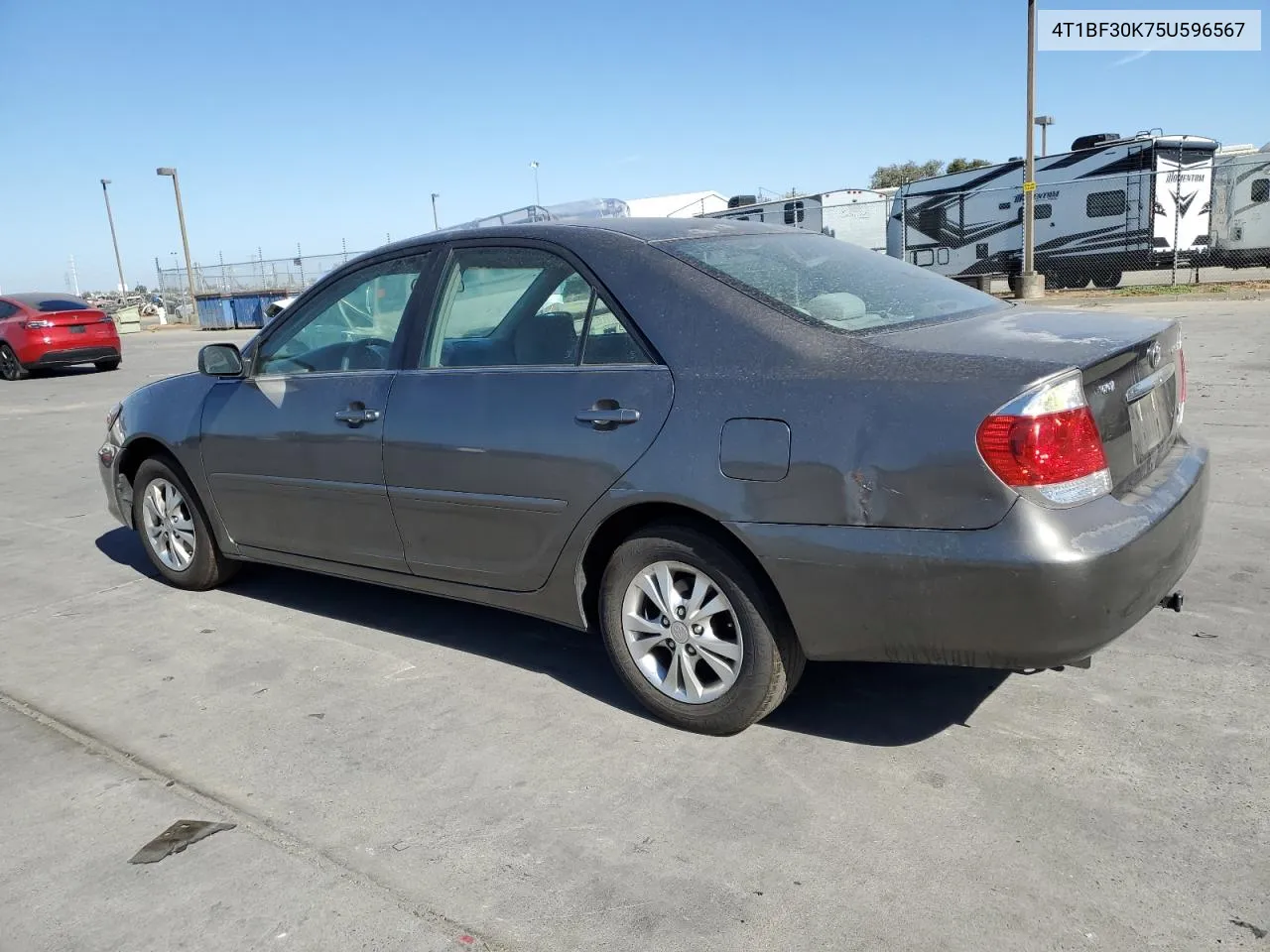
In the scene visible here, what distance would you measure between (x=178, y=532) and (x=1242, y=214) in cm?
2447

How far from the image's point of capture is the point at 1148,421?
3.13 meters

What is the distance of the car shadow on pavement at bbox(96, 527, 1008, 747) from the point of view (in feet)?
11.1

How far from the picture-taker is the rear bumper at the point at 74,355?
17.7 meters

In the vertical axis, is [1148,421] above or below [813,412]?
below

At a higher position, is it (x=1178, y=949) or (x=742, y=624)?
(x=742, y=624)

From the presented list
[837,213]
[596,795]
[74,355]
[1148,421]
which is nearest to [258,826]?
[596,795]

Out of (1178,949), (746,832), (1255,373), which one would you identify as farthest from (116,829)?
(1255,373)

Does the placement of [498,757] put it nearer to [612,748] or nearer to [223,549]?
[612,748]

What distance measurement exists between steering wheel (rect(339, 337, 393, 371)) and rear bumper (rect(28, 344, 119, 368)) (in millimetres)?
16089

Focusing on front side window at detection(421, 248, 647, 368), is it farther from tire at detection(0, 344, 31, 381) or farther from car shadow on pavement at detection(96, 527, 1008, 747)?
tire at detection(0, 344, 31, 381)

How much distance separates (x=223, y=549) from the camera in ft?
16.0

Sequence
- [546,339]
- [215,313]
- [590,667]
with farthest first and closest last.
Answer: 1. [215,313]
2. [590,667]
3. [546,339]

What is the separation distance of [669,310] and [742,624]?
39.9 inches

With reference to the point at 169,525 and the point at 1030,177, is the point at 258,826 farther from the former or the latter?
the point at 1030,177
